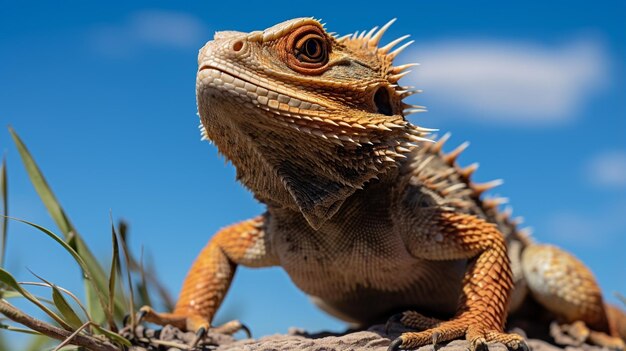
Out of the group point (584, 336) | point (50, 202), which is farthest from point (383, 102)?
point (584, 336)

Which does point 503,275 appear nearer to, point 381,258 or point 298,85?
point 381,258

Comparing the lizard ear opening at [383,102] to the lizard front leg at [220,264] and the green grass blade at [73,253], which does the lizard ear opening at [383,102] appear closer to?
the lizard front leg at [220,264]

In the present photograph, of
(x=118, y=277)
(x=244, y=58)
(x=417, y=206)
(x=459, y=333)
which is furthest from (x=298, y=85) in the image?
(x=118, y=277)

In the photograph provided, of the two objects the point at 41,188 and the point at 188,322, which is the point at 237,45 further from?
the point at 188,322

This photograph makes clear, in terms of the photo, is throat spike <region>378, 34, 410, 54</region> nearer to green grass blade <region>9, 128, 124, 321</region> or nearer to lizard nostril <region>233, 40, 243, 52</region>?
lizard nostril <region>233, 40, 243, 52</region>

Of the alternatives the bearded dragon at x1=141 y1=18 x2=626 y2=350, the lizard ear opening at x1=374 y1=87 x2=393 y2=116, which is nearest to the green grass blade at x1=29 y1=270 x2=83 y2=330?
the bearded dragon at x1=141 y1=18 x2=626 y2=350

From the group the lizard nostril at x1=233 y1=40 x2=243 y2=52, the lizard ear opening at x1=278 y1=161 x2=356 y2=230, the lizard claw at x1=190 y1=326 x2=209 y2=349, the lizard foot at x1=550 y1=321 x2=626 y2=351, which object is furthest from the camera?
the lizard foot at x1=550 y1=321 x2=626 y2=351

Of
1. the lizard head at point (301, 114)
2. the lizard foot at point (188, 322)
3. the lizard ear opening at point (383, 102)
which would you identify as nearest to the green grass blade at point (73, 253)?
the lizard foot at point (188, 322)
